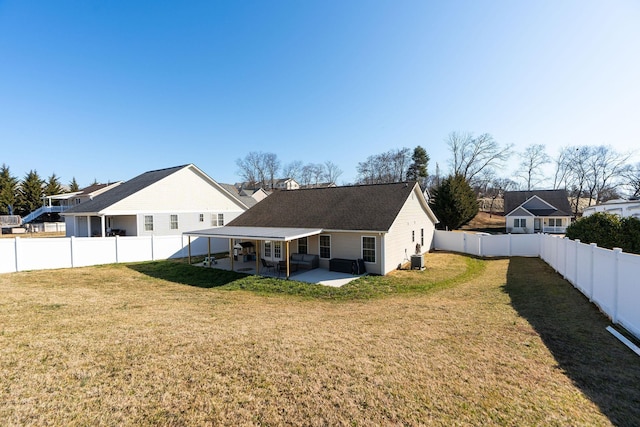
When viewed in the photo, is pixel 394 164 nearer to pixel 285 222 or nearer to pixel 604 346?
pixel 285 222

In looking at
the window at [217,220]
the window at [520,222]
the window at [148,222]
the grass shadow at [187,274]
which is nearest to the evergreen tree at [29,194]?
the window at [148,222]

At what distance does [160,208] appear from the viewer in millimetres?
22125

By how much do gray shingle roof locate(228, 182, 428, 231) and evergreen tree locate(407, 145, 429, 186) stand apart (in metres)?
40.1

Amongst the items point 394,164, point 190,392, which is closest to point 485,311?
point 190,392

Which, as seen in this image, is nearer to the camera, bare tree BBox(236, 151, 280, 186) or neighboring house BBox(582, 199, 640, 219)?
neighboring house BBox(582, 199, 640, 219)

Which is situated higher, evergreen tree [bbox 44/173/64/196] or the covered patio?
evergreen tree [bbox 44/173/64/196]

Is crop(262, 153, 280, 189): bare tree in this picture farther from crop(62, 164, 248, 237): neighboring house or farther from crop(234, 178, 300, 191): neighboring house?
crop(62, 164, 248, 237): neighboring house

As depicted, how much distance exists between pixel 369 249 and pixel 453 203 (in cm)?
2162

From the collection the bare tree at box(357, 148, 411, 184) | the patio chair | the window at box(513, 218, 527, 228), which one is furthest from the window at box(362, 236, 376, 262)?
the bare tree at box(357, 148, 411, 184)

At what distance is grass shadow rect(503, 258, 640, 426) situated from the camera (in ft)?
13.1

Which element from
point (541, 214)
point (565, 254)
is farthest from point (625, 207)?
point (565, 254)

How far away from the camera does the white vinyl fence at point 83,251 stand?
1327 centimetres

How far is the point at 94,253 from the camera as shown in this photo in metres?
15.7

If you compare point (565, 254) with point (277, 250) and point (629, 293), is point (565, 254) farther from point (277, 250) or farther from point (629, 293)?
point (277, 250)
